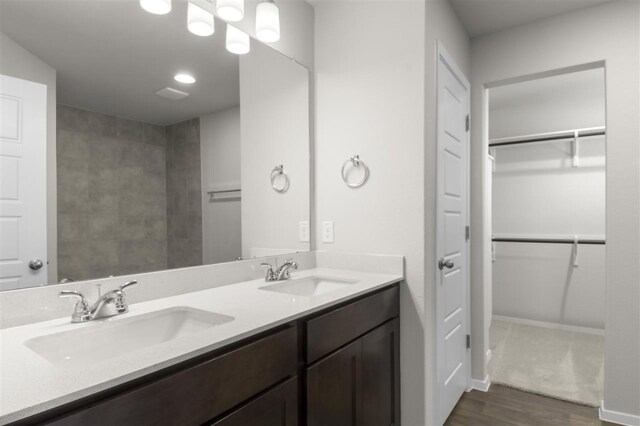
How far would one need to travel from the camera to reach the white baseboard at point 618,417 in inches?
80.4

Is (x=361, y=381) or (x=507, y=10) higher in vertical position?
(x=507, y=10)

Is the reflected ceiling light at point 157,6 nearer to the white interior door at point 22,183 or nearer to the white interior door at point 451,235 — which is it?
the white interior door at point 22,183

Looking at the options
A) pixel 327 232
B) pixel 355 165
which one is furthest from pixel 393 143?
pixel 327 232

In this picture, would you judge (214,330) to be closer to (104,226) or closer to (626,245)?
(104,226)

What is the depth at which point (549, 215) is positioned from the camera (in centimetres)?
377

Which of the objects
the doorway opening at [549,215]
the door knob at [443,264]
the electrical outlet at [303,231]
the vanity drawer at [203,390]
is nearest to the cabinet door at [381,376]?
the door knob at [443,264]

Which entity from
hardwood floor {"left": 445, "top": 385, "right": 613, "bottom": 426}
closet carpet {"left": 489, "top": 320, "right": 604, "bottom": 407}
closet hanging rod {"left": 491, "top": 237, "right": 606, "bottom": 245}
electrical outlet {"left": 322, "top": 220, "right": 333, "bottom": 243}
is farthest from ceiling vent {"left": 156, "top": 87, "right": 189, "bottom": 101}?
closet hanging rod {"left": 491, "top": 237, "right": 606, "bottom": 245}

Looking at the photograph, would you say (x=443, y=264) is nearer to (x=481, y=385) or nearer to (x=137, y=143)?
(x=481, y=385)

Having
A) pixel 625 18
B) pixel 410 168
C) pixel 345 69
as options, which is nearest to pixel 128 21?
pixel 345 69

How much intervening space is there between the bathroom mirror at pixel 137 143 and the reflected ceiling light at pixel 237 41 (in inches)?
1.2

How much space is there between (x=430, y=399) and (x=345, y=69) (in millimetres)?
1837

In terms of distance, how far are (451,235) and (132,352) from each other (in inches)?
71.4

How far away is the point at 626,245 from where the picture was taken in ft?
6.72

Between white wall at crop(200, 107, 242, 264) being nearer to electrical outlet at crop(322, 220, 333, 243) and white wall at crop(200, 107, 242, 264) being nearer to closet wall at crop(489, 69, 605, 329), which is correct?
electrical outlet at crop(322, 220, 333, 243)
